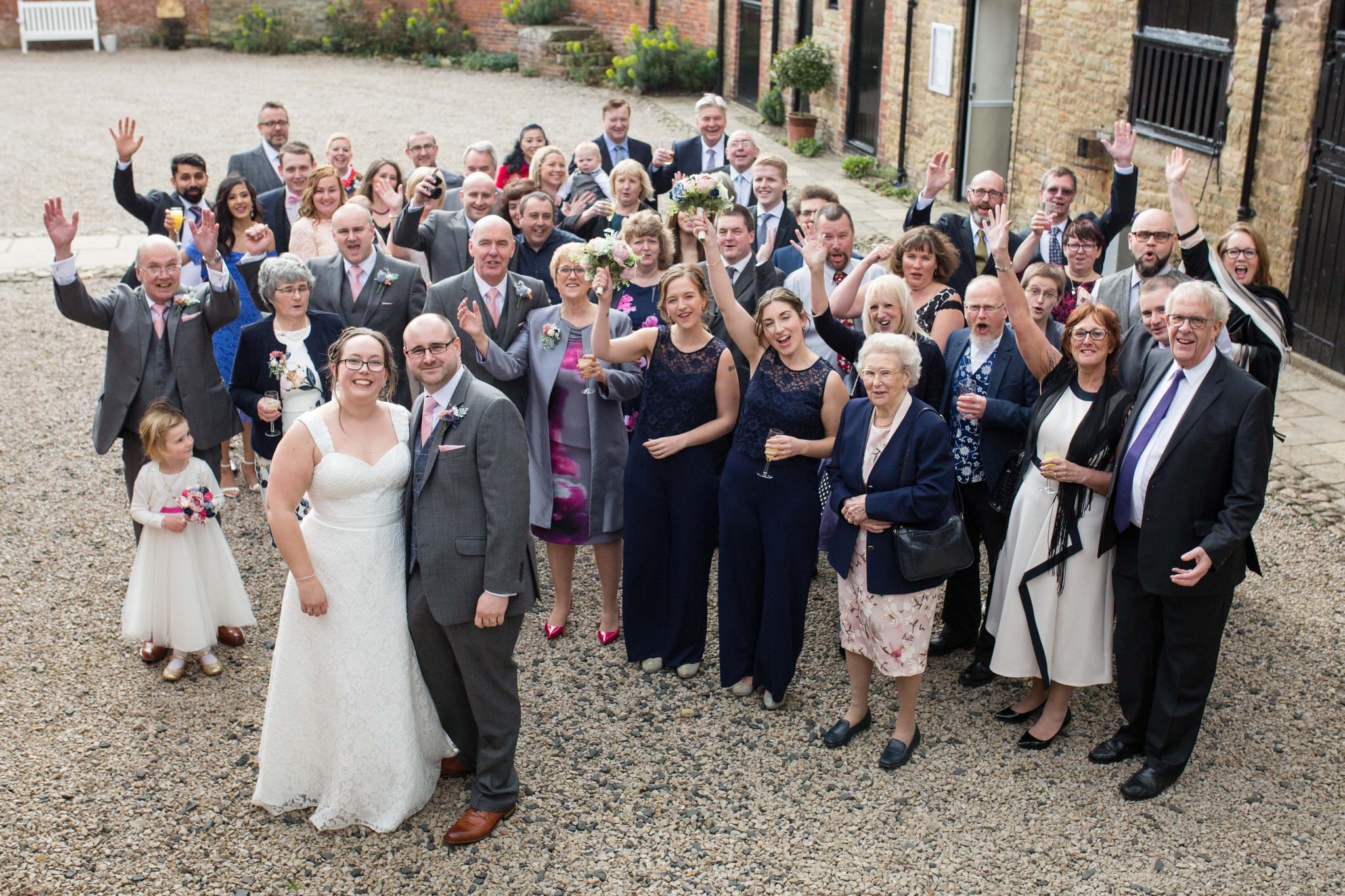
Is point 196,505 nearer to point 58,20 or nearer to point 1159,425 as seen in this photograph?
point 1159,425

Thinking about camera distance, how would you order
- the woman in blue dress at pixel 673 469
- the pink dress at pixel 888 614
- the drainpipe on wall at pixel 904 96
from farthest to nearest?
the drainpipe on wall at pixel 904 96 → the woman in blue dress at pixel 673 469 → the pink dress at pixel 888 614

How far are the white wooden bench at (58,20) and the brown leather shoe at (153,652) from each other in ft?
88.7

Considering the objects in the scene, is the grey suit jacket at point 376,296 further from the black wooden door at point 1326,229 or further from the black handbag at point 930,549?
the black wooden door at point 1326,229

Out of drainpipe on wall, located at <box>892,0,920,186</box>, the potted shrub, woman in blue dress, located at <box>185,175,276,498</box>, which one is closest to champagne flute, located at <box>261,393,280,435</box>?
woman in blue dress, located at <box>185,175,276,498</box>

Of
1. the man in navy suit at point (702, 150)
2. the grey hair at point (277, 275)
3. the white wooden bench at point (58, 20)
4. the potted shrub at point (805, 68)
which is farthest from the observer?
the white wooden bench at point (58, 20)

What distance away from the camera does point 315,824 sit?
4.84 m

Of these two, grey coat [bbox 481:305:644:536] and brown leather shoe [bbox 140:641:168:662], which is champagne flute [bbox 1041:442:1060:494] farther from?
brown leather shoe [bbox 140:641:168:662]

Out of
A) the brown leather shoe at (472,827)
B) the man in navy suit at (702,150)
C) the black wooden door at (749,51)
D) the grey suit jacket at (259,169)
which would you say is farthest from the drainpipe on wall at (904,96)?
the brown leather shoe at (472,827)

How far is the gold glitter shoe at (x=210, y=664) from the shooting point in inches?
234

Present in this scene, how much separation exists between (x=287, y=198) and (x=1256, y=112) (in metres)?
7.46

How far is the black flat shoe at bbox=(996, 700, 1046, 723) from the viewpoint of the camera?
5.53 metres

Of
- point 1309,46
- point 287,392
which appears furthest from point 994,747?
point 1309,46

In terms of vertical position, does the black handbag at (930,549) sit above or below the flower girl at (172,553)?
above

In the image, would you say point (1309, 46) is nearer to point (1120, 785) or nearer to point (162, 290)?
point (1120, 785)
